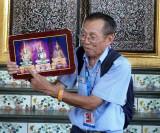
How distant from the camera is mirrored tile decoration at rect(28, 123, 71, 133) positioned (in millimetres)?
3246

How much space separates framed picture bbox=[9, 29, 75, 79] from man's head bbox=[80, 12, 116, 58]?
7 cm

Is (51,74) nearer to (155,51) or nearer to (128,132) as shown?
(128,132)

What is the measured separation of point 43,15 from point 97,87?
2.12m

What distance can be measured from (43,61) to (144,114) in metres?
1.92

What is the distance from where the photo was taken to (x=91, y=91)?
1664mm

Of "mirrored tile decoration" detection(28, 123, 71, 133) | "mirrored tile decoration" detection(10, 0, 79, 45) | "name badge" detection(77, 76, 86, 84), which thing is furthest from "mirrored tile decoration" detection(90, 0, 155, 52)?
"name badge" detection(77, 76, 86, 84)

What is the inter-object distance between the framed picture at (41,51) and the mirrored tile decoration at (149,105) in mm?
1926

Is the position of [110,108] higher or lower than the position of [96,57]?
lower

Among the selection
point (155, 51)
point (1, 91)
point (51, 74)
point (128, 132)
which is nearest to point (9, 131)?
point (1, 91)

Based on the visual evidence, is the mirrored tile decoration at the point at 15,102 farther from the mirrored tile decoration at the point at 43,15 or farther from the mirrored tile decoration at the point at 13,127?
the mirrored tile decoration at the point at 43,15

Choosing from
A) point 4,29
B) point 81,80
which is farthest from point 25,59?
point 4,29

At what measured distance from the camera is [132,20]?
3.62 meters

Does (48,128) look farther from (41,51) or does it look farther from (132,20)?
(41,51)

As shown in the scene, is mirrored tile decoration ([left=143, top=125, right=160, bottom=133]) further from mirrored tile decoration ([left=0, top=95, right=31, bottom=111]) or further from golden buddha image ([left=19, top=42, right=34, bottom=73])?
golden buddha image ([left=19, top=42, right=34, bottom=73])
